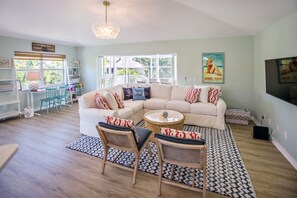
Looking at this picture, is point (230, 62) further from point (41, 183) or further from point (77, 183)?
point (41, 183)

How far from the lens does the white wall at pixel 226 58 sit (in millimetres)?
4836

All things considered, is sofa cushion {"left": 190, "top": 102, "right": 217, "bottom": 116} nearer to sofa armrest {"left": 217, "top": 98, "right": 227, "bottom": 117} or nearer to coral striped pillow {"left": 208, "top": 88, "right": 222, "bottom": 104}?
sofa armrest {"left": 217, "top": 98, "right": 227, "bottom": 117}

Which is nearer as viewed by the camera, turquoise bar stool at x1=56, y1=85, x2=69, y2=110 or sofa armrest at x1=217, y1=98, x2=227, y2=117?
sofa armrest at x1=217, y1=98, x2=227, y2=117

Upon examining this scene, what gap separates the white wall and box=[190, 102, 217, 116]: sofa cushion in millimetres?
1315

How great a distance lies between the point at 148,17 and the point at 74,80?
440cm

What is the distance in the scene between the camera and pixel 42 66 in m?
6.10

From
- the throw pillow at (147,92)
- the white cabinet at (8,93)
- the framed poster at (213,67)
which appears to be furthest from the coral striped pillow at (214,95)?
the white cabinet at (8,93)

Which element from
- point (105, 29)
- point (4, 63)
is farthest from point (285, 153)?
point (4, 63)

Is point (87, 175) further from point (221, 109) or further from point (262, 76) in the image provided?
point (262, 76)

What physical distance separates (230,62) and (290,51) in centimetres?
239

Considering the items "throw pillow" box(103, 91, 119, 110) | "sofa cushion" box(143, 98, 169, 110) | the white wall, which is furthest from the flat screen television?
"throw pillow" box(103, 91, 119, 110)

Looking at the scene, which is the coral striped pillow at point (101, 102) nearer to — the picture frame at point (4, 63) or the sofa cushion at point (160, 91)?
the sofa cushion at point (160, 91)

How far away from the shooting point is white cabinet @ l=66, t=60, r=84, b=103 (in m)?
6.87

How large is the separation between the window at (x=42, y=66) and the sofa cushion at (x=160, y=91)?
3975mm
